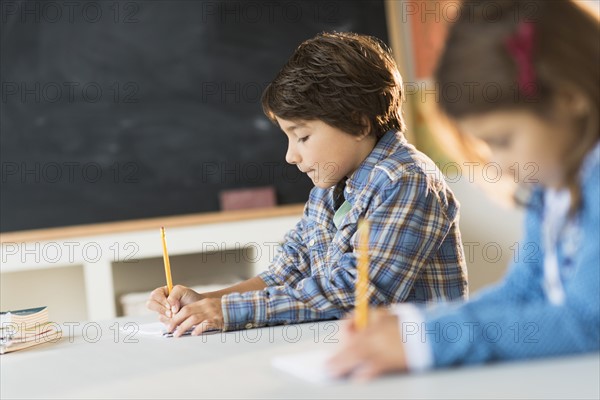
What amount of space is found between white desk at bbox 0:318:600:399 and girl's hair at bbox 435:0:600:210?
213mm

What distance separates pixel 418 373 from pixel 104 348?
60 centimetres

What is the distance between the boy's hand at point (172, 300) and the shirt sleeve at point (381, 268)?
133mm

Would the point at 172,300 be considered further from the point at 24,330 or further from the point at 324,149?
the point at 324,149

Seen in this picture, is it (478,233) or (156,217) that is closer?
(156,217)

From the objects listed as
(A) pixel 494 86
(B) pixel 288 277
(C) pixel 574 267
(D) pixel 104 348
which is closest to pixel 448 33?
(A) pixel 494 86

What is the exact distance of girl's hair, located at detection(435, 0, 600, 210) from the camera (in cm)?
80

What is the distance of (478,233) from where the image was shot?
3.59m

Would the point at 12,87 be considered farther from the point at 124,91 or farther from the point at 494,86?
the point at 494,86

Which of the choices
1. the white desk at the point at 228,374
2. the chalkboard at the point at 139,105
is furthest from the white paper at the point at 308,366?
the chalkboard at the point at 139,105

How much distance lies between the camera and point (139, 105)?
3.26 metres

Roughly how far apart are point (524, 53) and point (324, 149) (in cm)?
81

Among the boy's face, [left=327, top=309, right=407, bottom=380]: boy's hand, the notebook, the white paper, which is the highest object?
the boy's face

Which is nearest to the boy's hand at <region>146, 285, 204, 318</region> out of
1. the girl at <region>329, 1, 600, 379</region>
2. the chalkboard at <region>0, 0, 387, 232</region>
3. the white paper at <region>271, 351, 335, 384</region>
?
the white paper at <region>271, 351, 335, 384</region>

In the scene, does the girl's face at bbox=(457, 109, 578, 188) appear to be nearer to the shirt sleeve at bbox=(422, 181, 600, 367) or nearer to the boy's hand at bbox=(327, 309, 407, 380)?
the shirt sleeve at bbox=(422, 181, 600, 367)
